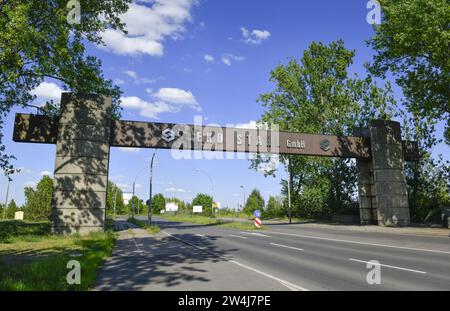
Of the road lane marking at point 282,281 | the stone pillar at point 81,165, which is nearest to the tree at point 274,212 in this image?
the stone pillar at point 81,165

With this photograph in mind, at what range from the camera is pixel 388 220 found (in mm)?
25672

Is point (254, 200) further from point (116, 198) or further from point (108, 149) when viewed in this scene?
point (108, 149)

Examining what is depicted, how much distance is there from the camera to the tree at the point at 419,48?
67.6 ft

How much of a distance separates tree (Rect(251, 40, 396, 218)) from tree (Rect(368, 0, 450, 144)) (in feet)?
34.9

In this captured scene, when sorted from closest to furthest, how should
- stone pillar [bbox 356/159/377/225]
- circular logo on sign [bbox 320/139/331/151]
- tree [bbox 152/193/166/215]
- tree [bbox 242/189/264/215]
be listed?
1. circular logo on sign [bbox 320/139/331/151]
2. stone pillar [bbox 356/159/377/225]
3. tree [bbox 242/189/264/215]
4. tree [bbox 152/193/166/215]

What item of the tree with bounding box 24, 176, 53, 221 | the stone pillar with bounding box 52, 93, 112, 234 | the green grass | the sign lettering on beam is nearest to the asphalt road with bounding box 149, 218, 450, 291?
the stone pillar with bounding box 52, 93, 112, 234

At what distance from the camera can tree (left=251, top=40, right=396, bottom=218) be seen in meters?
39.9

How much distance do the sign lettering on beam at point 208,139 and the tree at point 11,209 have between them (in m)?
64.0

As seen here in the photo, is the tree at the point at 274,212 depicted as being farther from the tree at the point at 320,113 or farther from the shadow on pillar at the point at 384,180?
the shadow on pillar at the point at 384,180

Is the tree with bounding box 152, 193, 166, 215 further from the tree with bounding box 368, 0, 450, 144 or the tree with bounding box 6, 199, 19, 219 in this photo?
the tree with bounding box 368, 0, 450, 144

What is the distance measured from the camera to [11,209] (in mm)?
75688

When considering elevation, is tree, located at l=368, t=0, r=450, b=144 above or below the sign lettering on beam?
above

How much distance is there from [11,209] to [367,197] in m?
75.0
